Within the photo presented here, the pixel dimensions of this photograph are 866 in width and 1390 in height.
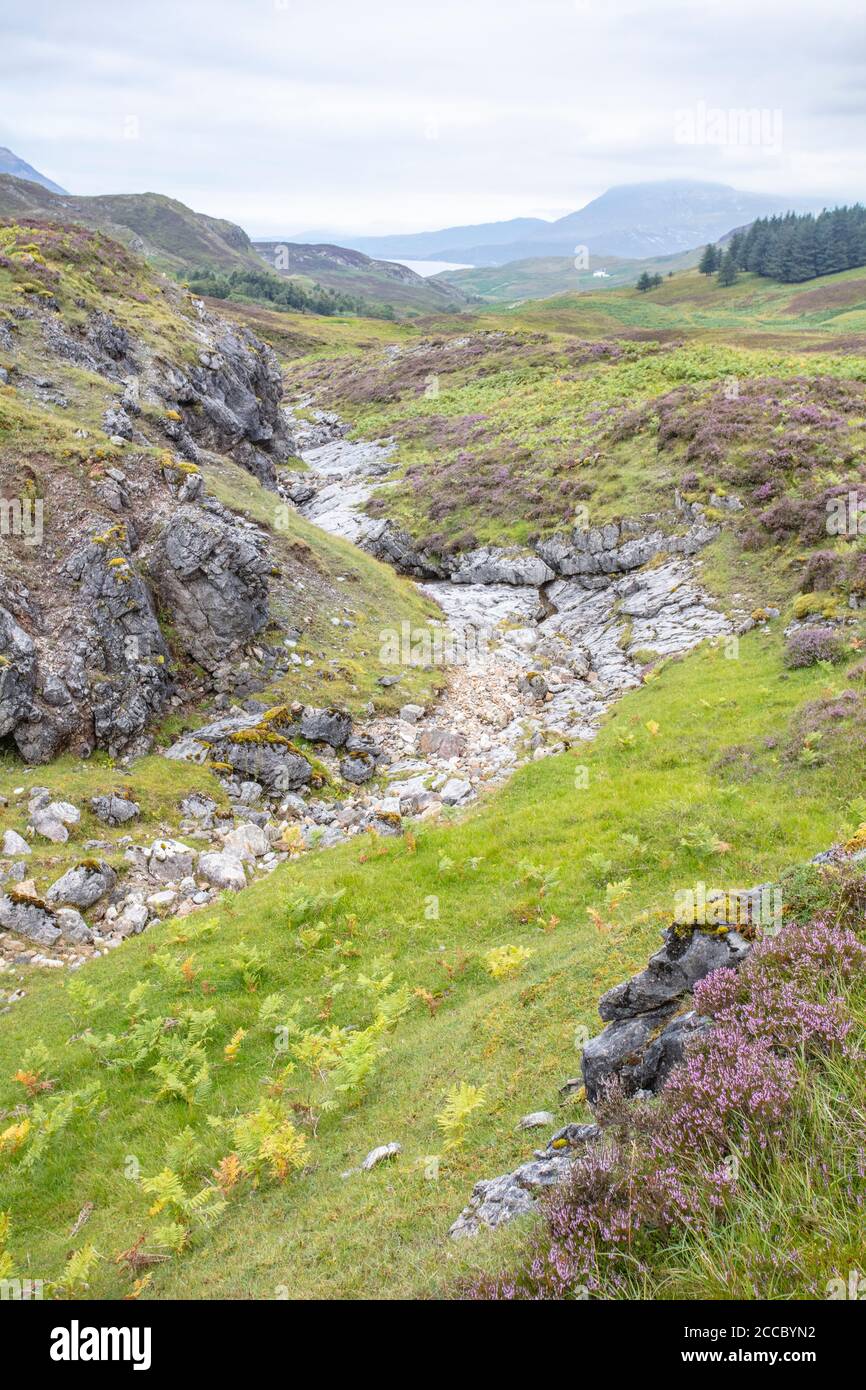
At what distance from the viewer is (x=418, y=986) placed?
536 inches

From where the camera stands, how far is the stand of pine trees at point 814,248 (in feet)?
459

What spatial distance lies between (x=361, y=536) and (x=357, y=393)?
49.2 metres

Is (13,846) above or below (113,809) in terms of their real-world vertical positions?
below

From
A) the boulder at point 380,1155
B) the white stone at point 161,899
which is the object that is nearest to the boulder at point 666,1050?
the boulder at point 380,1155

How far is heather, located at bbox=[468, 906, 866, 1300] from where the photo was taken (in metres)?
4.35

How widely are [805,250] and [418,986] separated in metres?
175

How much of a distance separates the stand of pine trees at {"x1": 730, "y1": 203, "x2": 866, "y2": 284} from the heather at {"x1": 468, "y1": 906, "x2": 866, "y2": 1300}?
6820 inches

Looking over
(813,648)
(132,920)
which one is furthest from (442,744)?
(813,648)

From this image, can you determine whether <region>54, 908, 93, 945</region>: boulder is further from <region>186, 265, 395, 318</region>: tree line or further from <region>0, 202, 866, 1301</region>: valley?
<region>186, 265, 395, 318</region>: tree line

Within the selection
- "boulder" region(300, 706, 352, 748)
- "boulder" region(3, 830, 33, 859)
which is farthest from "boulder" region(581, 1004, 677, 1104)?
"boulder" region(300, 706, 352, 748)

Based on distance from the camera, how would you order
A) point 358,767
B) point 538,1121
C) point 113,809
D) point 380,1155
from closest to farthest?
point 538,1121, point 380,1155, point 113,809, point 358,767

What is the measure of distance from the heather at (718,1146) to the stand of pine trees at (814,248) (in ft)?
568
